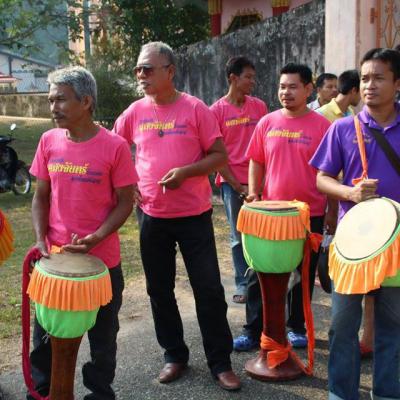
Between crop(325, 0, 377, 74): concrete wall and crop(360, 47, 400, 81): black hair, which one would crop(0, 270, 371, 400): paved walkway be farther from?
crop(325, 0, 377, 74): concrete wall

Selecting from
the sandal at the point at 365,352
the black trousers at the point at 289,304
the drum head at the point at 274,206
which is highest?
the drum head at the point at 274,206

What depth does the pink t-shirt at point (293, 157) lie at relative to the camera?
437 cm

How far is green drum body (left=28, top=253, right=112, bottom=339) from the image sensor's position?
3.03 meters

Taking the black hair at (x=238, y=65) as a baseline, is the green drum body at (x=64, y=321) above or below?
below

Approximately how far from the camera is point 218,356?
4.06 metres

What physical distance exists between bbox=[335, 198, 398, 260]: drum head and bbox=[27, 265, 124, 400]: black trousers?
118cm

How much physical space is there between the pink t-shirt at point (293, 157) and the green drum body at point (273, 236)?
395 mm

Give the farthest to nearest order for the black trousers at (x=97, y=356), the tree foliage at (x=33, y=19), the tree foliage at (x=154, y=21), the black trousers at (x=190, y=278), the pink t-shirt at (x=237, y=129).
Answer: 1. the tree foliage at (x=33, y=19)
2. the tree foliage at (x=154, y=21)
3. the pink t-shirt at (x=237, y=129)
4. the black trousers at (x=190, y=278)
5. the black trousers at (x=97, y=356)

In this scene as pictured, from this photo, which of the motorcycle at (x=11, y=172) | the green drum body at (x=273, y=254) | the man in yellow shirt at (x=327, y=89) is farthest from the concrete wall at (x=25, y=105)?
the green drum body at (x=273, y=254)

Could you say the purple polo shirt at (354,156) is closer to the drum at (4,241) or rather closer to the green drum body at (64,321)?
the green drum body at (64,321)

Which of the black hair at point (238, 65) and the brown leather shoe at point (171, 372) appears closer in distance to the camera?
the brown leather shoe at point (171, 372)

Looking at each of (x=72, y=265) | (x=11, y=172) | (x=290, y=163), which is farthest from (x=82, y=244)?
(x=11, y=172)

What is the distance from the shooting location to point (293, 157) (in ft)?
14.4

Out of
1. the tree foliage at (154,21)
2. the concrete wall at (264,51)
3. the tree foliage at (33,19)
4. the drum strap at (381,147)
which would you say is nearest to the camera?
the drum strap at (381,147)
